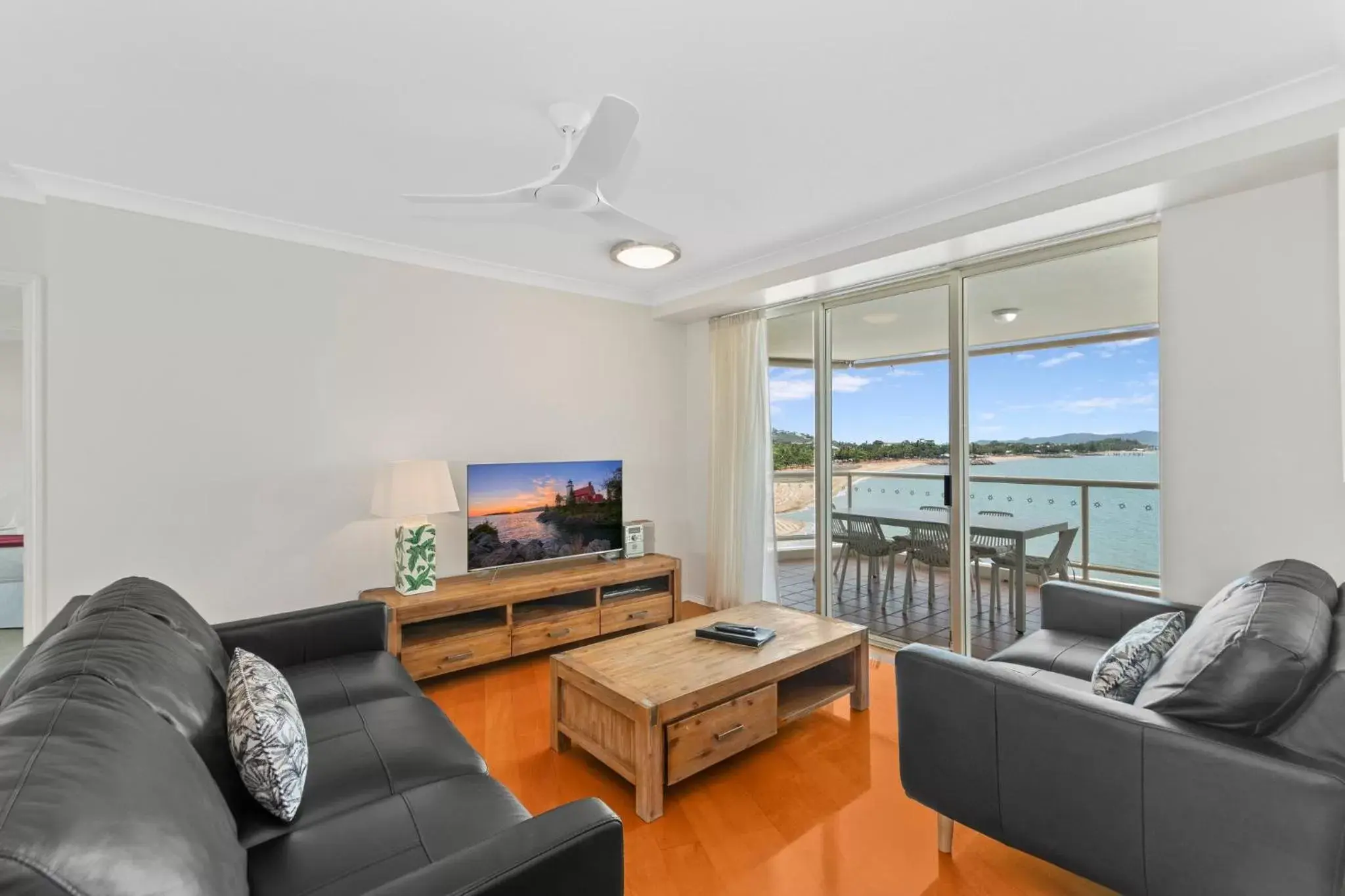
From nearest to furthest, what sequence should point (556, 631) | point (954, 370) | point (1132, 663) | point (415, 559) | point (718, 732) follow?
point (1132, 663) → point (718, 732) → point (415, 559) → point (954, 370) → point (556, 631)

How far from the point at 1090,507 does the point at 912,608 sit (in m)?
1.16

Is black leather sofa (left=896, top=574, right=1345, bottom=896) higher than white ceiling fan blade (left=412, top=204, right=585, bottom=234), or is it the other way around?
white ceiling fan blade (left=412, top=204, right=585, bottom=234)

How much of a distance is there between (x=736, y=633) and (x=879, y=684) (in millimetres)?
1043

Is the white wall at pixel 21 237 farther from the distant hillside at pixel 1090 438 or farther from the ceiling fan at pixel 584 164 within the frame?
the distant hillside at pixel 1090 438

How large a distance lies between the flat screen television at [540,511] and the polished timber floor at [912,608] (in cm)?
138

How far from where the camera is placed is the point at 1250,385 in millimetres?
2402

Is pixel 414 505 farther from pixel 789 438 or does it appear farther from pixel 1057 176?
pixel 1057 176

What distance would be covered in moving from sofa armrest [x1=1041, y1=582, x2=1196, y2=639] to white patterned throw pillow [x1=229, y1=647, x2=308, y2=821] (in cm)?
291

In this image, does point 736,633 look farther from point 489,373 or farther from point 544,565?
point 489,373

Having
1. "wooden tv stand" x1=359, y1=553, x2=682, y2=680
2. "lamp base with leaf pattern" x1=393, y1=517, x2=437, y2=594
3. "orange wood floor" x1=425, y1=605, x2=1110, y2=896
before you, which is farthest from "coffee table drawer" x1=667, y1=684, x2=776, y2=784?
"lamp base with leaf pattern" x1=393, y1=517, x2=437, y2=594

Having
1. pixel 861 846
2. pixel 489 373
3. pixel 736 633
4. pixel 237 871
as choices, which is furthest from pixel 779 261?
pixel 237 871

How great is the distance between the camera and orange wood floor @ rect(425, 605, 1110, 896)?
1800 mm

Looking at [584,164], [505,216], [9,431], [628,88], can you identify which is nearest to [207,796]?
[584,164]

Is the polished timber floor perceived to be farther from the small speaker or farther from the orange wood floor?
the small speaker
